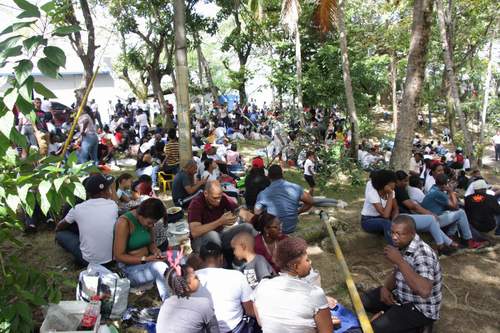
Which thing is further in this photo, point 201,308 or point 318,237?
point 318,237

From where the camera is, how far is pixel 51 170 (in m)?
2.15

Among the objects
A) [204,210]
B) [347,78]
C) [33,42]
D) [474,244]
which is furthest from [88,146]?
[347,78]

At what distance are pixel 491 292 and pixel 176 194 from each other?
483 centimetres

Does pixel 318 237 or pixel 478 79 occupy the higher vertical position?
pixel 478 79

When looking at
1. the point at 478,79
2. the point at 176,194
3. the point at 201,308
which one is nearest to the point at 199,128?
the point at 176,194

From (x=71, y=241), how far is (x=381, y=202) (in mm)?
3897

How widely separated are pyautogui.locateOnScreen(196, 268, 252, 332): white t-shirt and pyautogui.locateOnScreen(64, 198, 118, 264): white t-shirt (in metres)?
1.50

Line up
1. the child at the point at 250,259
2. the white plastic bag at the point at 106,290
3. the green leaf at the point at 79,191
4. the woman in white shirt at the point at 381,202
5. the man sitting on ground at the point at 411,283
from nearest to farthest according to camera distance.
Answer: the green leaf at the point at 79,191
the man sitting on ground at the point at 411,283
the child at the point at 250,259
the white plastic bag at the point at 106,290
the woman in white shirt at the point at 381,202

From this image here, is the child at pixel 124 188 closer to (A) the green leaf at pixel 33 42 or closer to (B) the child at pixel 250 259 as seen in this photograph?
(B) the child at pixel 250 259

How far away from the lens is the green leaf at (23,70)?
1835 mm

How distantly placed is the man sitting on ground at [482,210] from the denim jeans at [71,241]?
5800 millimetres

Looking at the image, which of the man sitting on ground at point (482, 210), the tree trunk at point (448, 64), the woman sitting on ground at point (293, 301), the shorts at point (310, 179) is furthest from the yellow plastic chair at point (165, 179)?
the tree trunk at point (448, 64)

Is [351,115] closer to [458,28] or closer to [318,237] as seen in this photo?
[318,237]

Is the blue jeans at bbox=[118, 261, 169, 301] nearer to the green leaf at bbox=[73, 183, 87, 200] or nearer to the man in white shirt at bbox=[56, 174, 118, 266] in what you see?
the man in white shirt at bbox=[56, 174, 118, 266]
